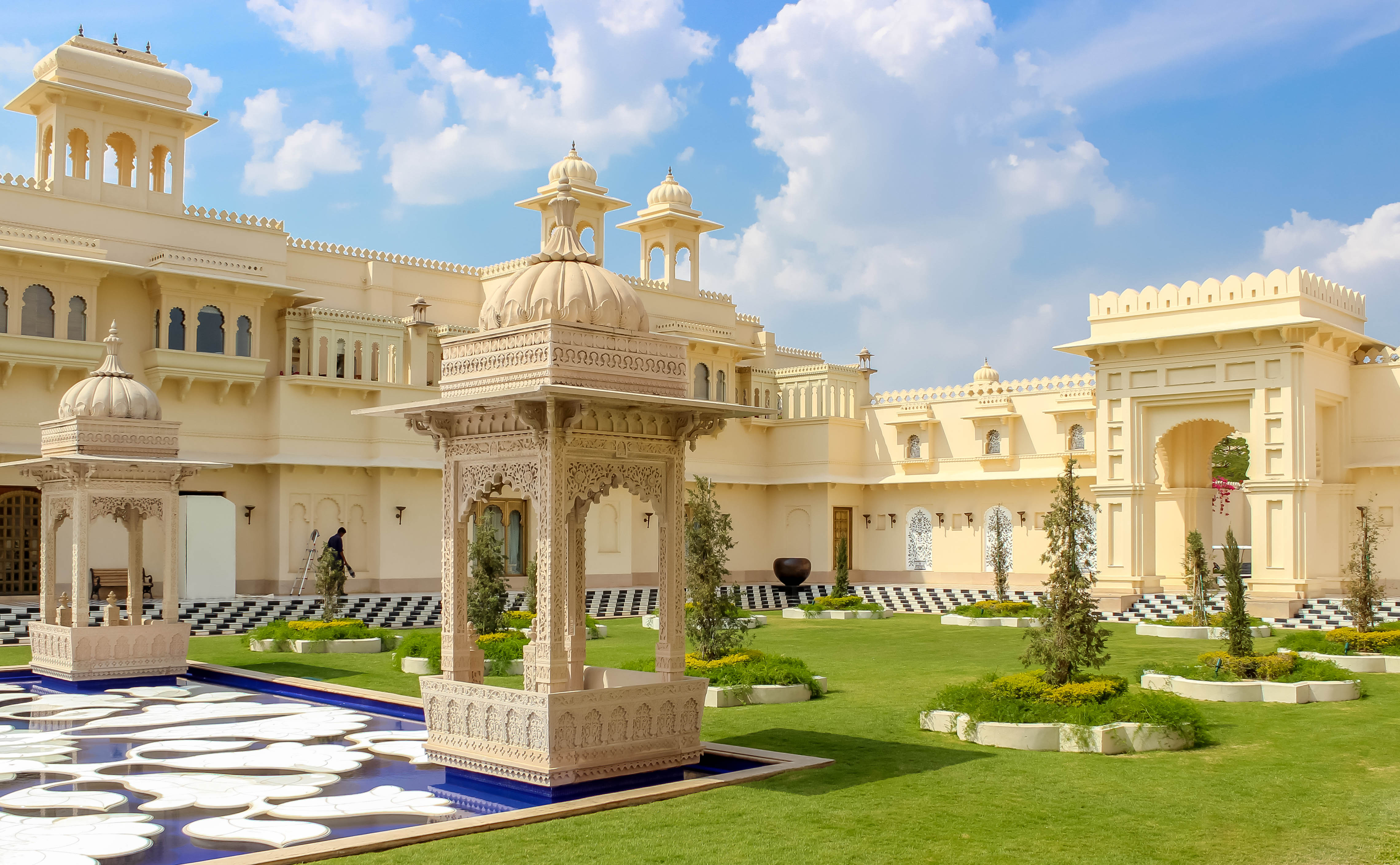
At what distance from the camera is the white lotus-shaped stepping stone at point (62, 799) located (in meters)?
6.99

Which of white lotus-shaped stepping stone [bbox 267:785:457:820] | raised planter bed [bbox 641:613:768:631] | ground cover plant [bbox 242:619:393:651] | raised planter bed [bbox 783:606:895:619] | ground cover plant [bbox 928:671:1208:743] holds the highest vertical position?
ground cover plant [bbox 928:671:1208:743]

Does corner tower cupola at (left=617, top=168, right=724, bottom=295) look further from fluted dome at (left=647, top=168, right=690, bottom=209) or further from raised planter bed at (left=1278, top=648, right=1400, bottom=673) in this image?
raised planter bed at (left=1278, top=648, right=1400, bottom=673)

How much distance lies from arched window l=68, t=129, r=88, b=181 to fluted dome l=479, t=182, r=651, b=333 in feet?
50.8

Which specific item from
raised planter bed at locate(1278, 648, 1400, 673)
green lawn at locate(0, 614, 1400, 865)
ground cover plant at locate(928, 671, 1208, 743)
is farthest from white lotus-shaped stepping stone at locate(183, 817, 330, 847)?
raised planter bed at locate(1278, 648, 1400, 673)

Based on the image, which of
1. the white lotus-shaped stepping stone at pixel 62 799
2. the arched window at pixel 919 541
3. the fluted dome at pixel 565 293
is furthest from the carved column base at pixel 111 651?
the arched window at pixel 919 541

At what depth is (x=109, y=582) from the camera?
19.1 metres

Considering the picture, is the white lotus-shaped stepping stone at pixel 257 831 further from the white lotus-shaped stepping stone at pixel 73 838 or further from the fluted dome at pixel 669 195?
the fluted dome at pixel 669 195

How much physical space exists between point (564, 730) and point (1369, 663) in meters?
9.63

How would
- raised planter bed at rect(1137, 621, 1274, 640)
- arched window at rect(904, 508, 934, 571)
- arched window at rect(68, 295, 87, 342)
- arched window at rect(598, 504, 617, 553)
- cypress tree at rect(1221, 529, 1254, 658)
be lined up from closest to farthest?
cypress tree at rect(1221, 529, 1254, 658) → raised planter bed at rect(1137, 621, 1274, 640) → arched window at rect(68, 295, 87, 342) → arched window at rect(598, 504, 617, 553) → arched window at rect(904, 508, 934, 571)

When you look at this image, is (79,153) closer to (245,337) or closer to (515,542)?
(245,337)

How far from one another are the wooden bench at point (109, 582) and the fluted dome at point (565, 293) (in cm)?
1328

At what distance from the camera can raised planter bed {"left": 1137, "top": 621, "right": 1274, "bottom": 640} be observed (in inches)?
646

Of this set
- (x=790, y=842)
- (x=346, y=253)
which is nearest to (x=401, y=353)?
(x=346, y=253)

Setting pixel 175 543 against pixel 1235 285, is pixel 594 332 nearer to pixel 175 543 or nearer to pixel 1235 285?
pixel 175 543
